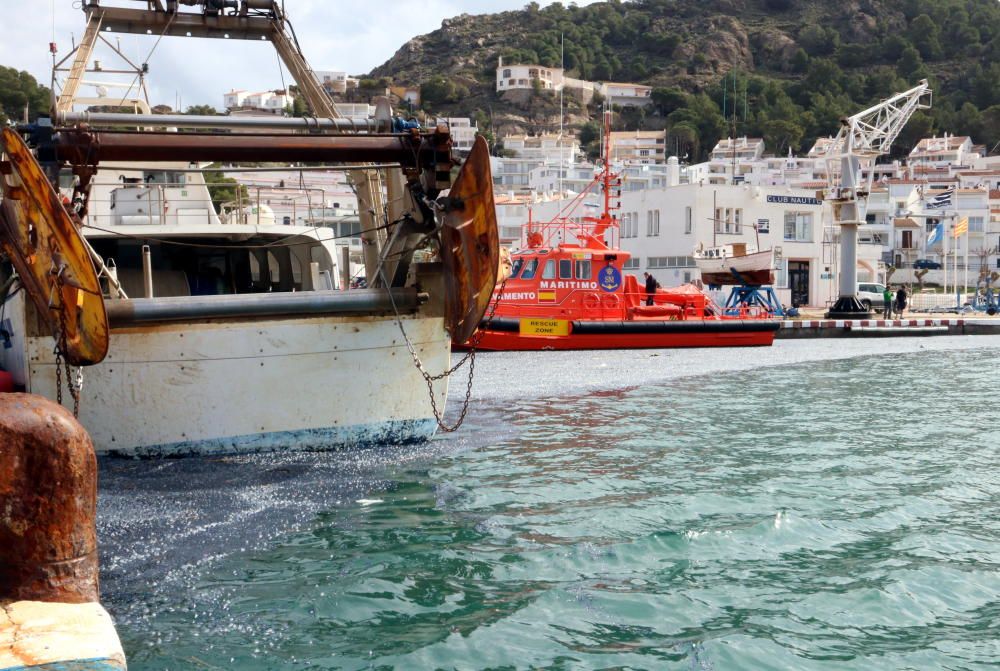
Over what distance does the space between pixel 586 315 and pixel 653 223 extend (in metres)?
19.9

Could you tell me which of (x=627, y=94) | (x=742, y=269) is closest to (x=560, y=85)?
(x=627, y=94)

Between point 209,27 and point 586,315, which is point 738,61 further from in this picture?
point 209,27

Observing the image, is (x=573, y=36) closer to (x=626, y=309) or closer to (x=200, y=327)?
(x=626, y=309)

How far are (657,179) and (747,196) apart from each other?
149 feet

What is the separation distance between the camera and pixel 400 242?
8609 mm

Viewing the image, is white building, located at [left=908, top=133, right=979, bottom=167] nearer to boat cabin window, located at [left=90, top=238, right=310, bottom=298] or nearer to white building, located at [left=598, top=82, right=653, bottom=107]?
white building, located at [left=598, top=82, right=653, bottom=107]

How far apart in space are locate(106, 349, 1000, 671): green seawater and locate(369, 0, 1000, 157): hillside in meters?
123

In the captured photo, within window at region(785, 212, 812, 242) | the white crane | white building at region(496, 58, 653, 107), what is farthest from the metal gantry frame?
white building at region(496, 58, 653, 107)

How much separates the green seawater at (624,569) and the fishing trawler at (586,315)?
490 inches

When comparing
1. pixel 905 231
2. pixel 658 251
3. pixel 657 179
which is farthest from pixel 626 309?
pixel 657 179

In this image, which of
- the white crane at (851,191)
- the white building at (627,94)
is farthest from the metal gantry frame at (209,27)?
the white building at (627,94)

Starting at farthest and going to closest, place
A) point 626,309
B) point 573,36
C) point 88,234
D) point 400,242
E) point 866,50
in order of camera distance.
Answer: point 573,36 < point 866,50 < point 626,309 < point 88,234 < point 400,242

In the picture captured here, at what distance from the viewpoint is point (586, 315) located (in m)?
22.8

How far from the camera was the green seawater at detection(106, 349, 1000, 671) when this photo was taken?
14.1 ft
